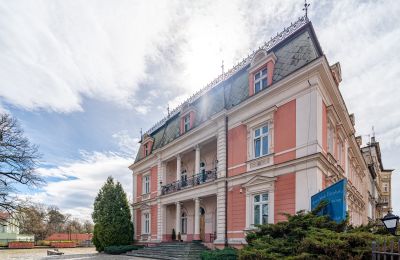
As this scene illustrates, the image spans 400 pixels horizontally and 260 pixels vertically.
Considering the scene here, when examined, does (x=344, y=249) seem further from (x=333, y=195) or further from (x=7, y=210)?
(x=7, y=210)

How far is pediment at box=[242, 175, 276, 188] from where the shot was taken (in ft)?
45.7

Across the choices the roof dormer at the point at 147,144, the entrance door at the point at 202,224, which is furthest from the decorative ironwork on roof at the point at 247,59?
the entrance door at the point at 202,224

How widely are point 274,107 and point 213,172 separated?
20.3 ft

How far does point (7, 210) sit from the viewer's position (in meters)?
21.1

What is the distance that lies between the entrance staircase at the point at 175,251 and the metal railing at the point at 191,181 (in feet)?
11.7

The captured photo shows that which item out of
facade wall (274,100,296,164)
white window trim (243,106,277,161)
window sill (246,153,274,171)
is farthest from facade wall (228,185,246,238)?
facade wall (274,100,296,164)

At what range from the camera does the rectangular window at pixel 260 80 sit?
15.4 meters

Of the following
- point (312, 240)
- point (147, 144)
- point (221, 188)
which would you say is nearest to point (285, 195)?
point (221, 188)

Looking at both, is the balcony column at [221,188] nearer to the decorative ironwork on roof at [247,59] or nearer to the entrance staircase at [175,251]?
the entrance staircase at [175,251]

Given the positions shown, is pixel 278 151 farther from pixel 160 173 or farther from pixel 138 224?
pixel 138 224

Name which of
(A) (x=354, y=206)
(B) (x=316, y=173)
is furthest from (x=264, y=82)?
(A) (x=354, y=206)

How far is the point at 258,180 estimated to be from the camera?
1454 cm

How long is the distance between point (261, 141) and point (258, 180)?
6.15 feet

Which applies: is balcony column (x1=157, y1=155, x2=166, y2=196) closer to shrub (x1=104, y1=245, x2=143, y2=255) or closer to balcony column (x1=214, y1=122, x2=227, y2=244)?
shrub (x1=104, y1=245, x2=143, y2=255)
